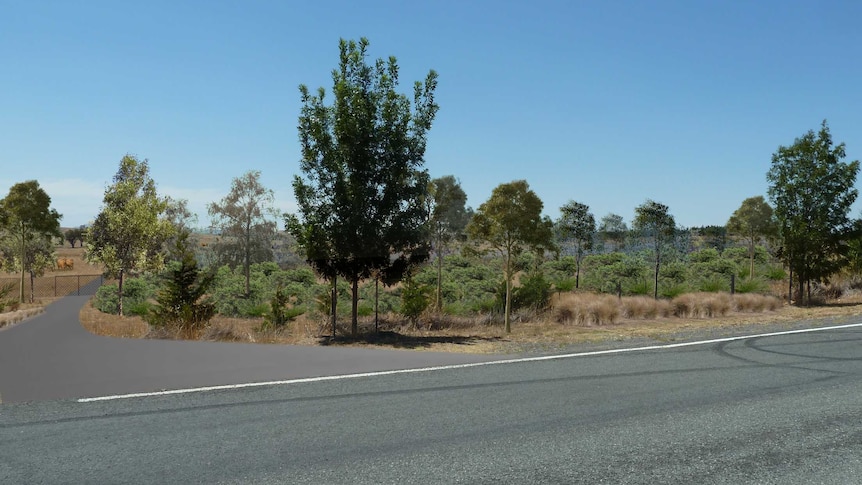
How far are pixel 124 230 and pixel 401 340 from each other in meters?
15.3

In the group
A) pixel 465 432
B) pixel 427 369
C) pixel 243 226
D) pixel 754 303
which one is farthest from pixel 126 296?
pixel 465 432

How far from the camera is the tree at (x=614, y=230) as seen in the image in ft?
179

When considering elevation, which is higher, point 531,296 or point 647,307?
point 531,296

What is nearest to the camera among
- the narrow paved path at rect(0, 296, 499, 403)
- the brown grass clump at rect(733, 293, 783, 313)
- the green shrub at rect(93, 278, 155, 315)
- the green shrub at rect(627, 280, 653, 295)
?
the narrow paved path at rect(0, 296, 499, 403)

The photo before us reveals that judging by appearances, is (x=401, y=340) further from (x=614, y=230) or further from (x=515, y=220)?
(x=614, y=230)

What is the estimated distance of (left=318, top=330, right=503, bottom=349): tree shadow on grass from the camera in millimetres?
12836

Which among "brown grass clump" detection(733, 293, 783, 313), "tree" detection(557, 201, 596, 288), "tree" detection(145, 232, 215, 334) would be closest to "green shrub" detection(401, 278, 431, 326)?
"tree" detection(145, 232, 215, 334)

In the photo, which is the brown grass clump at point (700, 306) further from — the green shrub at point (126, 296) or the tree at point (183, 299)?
the green shrub at point (126, 296)

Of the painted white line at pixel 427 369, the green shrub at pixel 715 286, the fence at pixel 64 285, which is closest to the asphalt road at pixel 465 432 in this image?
the painted white line at pixel 427 369

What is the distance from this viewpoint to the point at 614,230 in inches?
2197

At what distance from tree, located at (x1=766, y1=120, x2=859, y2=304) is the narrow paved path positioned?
19116 mm

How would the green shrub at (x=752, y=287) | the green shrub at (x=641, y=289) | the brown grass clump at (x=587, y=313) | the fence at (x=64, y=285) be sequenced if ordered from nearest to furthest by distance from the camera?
the brown grass clump at (x=587, y=313) < the green shrub at (x=752, y=287) < the green shrub at (x=641, y=289) < the fence at (x=64, y=285)

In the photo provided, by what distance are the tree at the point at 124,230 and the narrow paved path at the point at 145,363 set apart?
13.6 metres

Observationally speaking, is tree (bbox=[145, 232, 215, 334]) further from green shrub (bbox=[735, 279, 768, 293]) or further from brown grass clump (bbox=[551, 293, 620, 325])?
green shrub (bbox=[735, 279, 768, 293])
